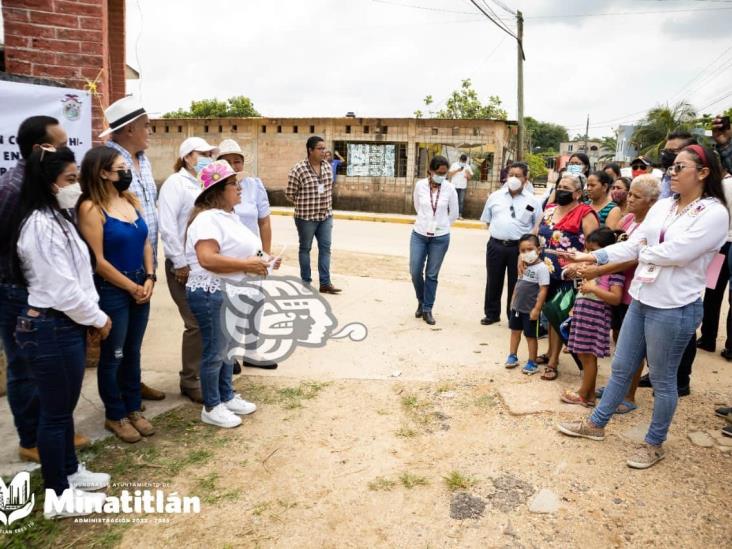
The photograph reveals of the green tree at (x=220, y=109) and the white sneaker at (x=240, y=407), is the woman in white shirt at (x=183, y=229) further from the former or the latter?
the green tree at (x=220, y=109)

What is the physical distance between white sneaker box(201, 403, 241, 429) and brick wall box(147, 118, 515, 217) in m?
14.3

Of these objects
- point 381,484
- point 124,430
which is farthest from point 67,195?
point 381,484

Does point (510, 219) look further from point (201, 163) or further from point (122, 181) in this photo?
point (122, 181)

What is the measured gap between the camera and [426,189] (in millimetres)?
5973

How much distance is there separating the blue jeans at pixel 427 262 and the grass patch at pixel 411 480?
10.3ft

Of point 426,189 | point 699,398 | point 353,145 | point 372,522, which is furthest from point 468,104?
point 372,522

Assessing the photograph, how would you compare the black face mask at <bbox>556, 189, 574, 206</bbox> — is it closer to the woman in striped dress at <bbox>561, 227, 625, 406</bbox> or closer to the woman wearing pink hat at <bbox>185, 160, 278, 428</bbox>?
the woman in striped dress at <bbox>561, 227, 625, 406</bbox>

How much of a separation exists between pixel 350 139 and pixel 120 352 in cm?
1521

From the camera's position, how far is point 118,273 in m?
3.07

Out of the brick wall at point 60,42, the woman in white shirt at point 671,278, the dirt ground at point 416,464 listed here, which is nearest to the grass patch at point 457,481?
the dirt ground at point 416,464

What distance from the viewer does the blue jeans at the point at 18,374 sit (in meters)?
2.64

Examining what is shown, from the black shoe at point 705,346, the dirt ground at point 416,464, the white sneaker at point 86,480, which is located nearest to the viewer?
the dirt ground at point 416,464

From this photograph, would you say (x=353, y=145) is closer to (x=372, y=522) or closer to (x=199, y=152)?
(x=199, y=152)

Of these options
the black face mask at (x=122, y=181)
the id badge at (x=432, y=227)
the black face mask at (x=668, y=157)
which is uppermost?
the black face mask at (x=668, y=157)
